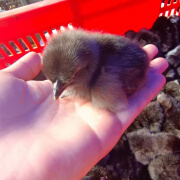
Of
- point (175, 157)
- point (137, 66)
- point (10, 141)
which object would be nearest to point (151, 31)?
point (137, 66)

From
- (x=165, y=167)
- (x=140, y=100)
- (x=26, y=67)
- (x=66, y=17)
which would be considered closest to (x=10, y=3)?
(x=66, y=17)

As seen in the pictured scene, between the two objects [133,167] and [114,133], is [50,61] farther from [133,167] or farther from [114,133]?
[133,167]

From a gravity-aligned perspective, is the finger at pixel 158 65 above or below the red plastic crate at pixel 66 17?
below

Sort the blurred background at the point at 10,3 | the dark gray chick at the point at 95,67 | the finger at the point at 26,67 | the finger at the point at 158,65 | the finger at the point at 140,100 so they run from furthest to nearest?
the blurred background at the point at 10,3 < the finger at the point at 158,65 < the finger at the point at 26,67 < the finger at the point at 140,100 < the dark gray chick at the point at 95,67

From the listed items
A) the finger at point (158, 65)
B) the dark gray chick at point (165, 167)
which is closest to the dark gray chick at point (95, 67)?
the finger at point (158, 65)

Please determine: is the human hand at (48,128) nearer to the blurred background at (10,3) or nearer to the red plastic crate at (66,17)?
the red plastic crate at (66,17)

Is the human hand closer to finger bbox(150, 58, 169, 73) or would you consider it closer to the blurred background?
finger bbox(150, 58, 169, 73)

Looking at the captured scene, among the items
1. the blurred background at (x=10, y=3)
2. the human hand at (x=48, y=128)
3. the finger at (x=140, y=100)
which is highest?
the blurred background at (x=10, y=3)

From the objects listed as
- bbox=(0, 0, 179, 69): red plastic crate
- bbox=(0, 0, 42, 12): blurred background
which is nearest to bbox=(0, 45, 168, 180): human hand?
bbox=(0, 0, 179, 69): red plastic crate
